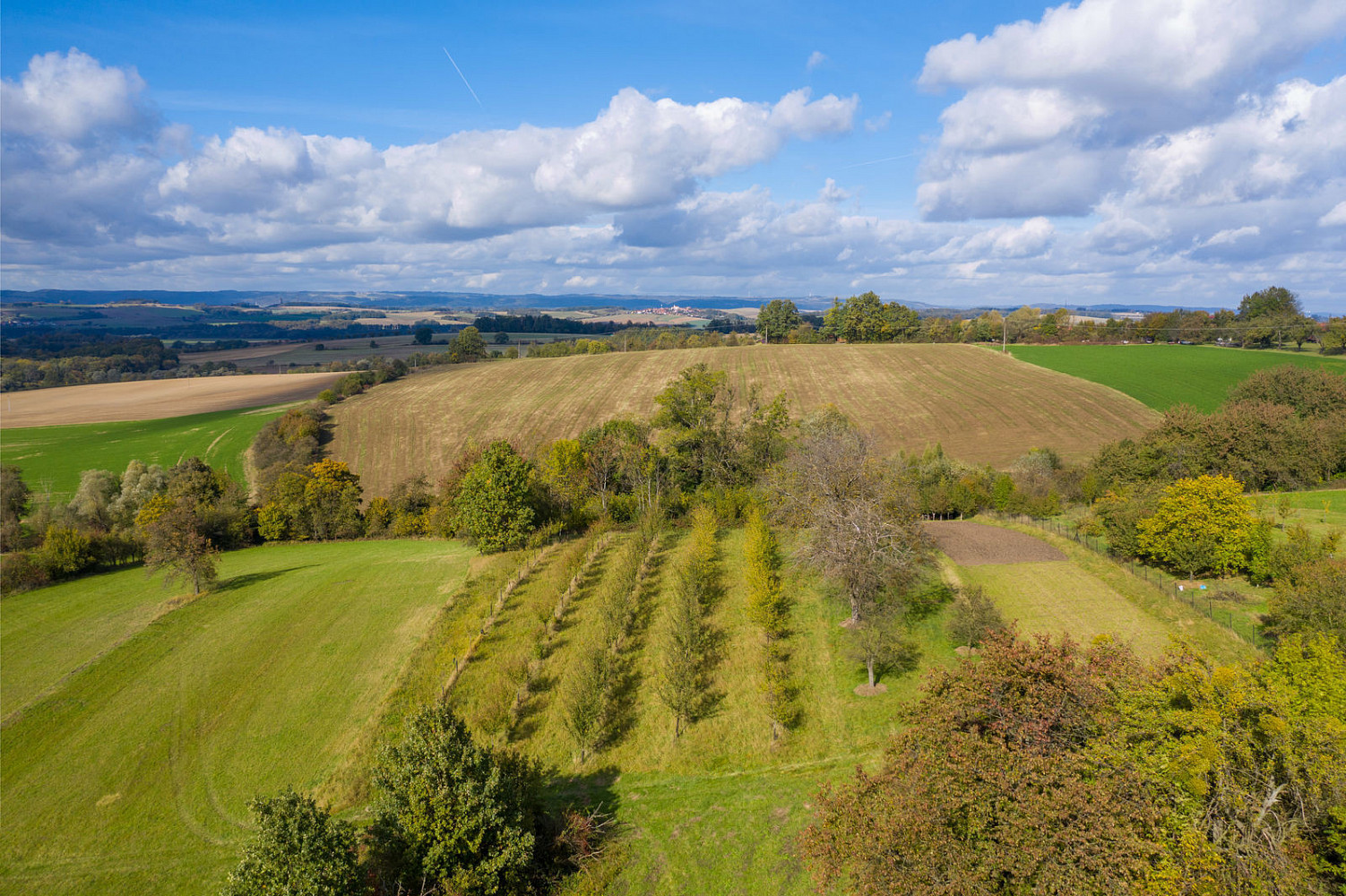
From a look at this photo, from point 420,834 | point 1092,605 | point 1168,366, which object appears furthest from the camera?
point 1168,366

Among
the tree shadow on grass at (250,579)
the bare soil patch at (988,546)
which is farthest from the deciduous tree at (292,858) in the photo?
the bare soil patch at (988,546)

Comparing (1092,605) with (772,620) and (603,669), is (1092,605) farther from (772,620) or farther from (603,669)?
(603,669)

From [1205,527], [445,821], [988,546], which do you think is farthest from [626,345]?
[445,821]

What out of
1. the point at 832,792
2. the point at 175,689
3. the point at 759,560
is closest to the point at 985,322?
the point at 759,560

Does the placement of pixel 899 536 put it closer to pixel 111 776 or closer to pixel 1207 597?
pixel 1207 597

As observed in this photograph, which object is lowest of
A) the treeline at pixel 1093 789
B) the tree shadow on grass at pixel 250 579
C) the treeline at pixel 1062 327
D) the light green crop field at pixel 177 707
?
the tree shadow on grass at pixel 250 579

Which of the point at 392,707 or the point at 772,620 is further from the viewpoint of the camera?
the point at 772,620

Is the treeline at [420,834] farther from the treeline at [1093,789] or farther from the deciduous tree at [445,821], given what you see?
the treeline at [1093,789]
